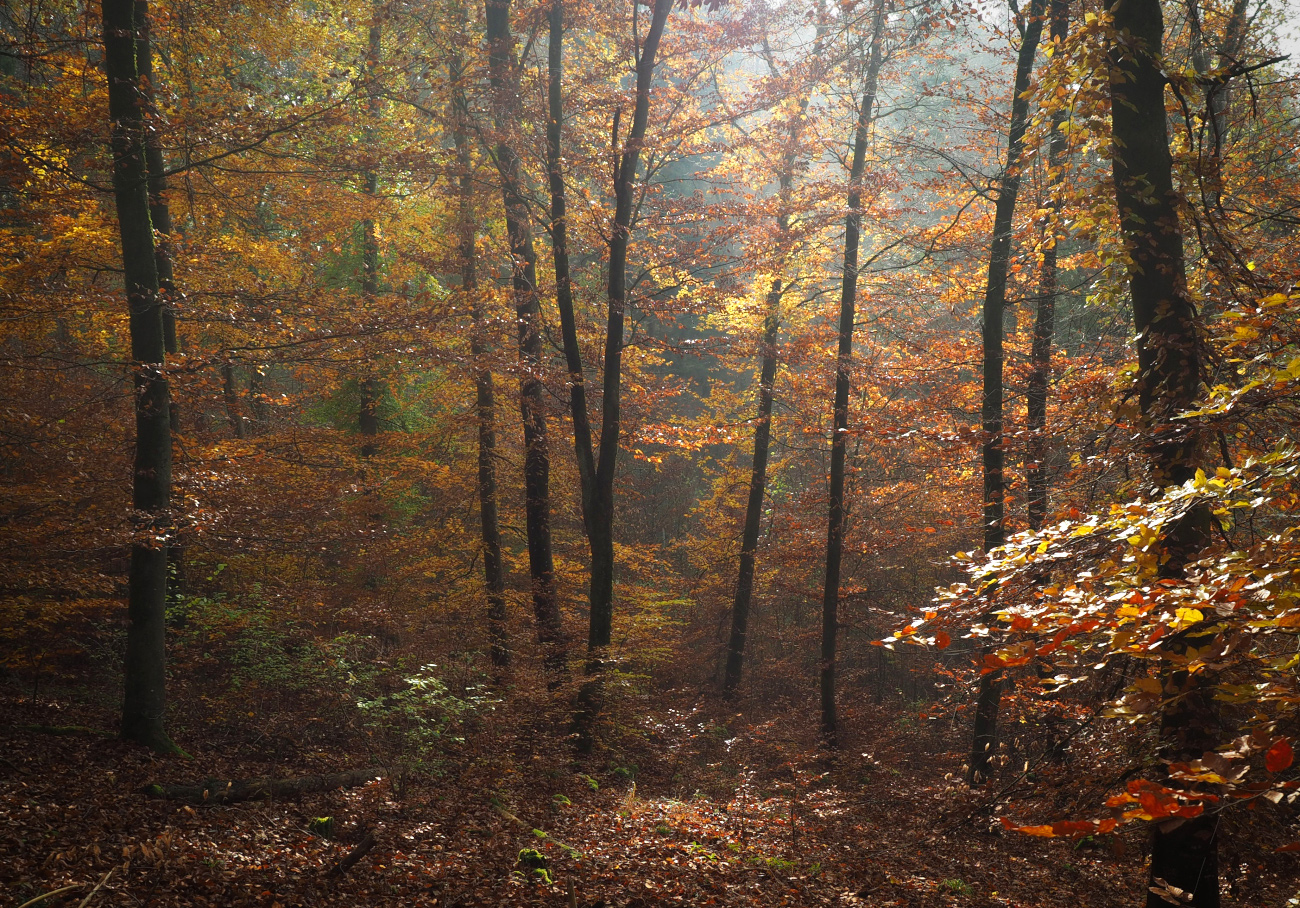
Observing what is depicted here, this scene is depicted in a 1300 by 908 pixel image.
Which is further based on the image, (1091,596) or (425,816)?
(425,816)

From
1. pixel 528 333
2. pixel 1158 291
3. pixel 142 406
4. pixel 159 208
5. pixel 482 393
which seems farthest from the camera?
pixel 482 393

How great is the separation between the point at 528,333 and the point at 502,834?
22.7 feet

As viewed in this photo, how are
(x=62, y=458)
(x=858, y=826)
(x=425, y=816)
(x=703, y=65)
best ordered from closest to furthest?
(x=425, y=816) < (x=858, y=826) < (x=62, y=458) < (x=703, y=65)

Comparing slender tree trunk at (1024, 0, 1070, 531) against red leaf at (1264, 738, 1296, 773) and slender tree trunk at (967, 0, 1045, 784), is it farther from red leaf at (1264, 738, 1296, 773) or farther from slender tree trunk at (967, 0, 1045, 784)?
red leaf at (1264, 738, 1296, 773)

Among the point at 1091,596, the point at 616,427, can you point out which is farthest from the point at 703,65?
the point at 1091,596

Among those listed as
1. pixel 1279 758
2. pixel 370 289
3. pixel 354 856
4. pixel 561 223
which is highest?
pixel 370 289

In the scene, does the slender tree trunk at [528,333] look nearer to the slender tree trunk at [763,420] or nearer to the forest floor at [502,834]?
the forest floor at [502,834]

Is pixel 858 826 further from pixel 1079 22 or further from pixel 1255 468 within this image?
pixel 1079 22

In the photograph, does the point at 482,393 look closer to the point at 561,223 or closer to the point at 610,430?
the point at 561,223

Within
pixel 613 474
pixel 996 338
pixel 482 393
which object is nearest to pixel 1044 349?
pixel 996 338

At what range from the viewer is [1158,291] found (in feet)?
15.1

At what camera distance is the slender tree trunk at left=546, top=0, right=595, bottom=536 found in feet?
33.4

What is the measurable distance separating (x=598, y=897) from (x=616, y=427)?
570 cm

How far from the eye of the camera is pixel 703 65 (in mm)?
10586
